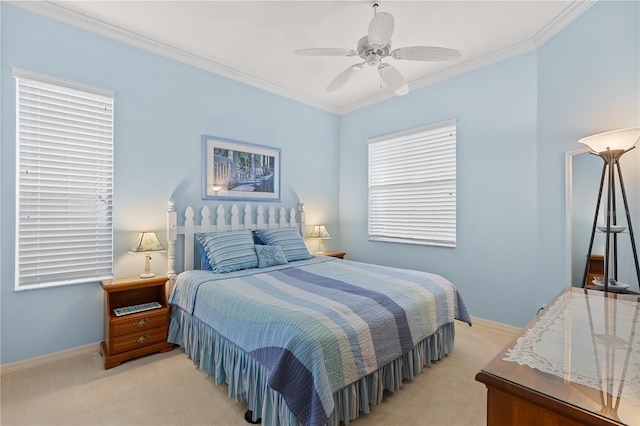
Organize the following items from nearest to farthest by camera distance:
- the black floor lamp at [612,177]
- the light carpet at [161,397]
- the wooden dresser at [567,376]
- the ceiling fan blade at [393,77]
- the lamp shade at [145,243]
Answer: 1. the wooden dresser at [567,376]
2. the light carpet at [161,397]
3. the black floor lamp at [612,177]
4. the ceiling fan blade at [393,77]
5. the lamp shade at [145,243]

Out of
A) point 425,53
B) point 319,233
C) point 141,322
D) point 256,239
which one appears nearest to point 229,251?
point 256,239

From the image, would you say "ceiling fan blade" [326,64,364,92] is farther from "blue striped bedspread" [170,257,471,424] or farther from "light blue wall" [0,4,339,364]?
"blue striped bedspread" [170,257,471,424]

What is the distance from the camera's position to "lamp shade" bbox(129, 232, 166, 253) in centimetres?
256

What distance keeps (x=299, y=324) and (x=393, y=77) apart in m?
2.01

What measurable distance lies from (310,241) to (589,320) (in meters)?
3.44

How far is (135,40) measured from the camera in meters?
2.74

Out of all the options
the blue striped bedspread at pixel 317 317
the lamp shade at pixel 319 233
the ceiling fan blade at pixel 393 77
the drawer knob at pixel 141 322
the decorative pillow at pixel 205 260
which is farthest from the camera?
the lamp shade at pixel 319 233

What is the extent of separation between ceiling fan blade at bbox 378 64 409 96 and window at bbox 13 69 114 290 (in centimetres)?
242

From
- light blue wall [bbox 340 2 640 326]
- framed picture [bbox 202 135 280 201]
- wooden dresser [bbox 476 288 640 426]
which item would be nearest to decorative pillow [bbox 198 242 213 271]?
framed picture [bbox 202 135 280 201]

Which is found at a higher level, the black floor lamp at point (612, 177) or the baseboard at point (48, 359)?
the black floor lamp at point (612, 177)

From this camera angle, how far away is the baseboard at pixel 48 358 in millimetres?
2189

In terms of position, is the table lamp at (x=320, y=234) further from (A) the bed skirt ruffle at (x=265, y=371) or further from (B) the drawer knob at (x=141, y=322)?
(B) the drawer knob at (x=141, y=322)

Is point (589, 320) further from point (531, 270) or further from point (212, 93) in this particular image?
point (212, 93)

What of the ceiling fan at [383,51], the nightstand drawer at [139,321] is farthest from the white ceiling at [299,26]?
the nightstand drawer at [139,321]
